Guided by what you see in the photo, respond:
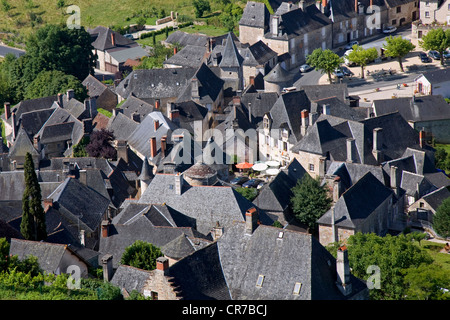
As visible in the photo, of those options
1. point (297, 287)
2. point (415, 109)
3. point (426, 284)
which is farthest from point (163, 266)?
point (415, 109)

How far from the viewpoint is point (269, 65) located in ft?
313

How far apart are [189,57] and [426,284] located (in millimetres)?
59775

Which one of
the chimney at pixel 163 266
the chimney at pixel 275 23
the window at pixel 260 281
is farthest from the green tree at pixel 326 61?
the chimney at pixel 163 266

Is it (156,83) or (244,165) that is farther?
(156,83)

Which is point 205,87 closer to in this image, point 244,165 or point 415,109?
point 244,165

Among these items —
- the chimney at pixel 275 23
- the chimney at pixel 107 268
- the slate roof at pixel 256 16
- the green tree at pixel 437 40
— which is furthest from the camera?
the slate roof at pixel 256 16

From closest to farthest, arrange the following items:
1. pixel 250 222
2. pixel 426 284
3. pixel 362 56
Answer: pixel 250 222 < pixel 426 284 < pixel 362 56

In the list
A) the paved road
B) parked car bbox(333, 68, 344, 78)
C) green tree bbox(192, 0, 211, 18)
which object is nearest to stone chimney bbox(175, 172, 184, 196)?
parked car bbox(333, 68, 344, 78)

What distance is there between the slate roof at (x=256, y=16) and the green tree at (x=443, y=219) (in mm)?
44848

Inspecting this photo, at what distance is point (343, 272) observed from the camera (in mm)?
43688

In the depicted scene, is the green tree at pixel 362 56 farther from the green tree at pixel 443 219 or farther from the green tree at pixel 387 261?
the green tree at pixel 387 261

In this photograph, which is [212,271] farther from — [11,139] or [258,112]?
[11,139]

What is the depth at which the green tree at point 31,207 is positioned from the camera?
52625 millimetres

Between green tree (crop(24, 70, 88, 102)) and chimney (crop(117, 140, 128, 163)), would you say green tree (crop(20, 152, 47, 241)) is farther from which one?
green tree (crop(24, 70, 88, 102))
